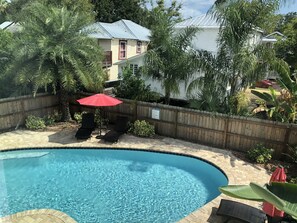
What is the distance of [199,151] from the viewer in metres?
12.9

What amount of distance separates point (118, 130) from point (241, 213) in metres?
8.92

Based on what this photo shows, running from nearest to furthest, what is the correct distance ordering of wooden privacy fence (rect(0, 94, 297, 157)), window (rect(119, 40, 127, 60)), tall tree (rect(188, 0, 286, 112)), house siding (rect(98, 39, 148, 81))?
wooden privacy fence (rect(0, 94, 297, 157)) → tall tree (rect(188, 0, 286, 112)) → house siding (rect(98, 39, 148, 81)) → window (rect(119, 40, 127, 60))

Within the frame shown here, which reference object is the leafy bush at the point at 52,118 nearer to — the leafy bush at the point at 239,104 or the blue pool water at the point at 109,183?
the blue pool water at the point at 109,183

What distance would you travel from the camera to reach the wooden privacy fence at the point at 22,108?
1482 cm

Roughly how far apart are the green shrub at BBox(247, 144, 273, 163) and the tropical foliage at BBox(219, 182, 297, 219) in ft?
31.8

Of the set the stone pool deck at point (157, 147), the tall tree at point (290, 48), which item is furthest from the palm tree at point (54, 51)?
the tall tree at point (290, 48)

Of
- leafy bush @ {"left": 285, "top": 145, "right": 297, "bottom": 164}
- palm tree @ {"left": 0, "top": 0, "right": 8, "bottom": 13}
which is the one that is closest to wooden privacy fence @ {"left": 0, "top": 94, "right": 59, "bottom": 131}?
leafy bush @ {"left": 285, "top": 145, "right": 297, "bottom": 164}

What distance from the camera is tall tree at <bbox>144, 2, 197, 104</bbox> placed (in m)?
15.0

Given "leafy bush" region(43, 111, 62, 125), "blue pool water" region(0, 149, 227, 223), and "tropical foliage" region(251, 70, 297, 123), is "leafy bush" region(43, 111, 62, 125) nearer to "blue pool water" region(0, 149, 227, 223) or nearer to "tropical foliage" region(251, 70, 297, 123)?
"blue pool water" region(0, 149, 227, 223)

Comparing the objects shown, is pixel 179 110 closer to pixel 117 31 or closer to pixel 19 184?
pixel 19 184

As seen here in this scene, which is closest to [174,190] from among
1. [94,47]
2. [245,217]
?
[245,217]

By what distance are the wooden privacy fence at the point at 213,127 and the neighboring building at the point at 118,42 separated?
968 cm

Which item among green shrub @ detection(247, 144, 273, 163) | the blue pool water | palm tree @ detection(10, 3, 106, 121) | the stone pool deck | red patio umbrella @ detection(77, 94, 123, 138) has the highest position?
palm tree @ detection(10, 3, 106, 121)

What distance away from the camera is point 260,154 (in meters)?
11.7
